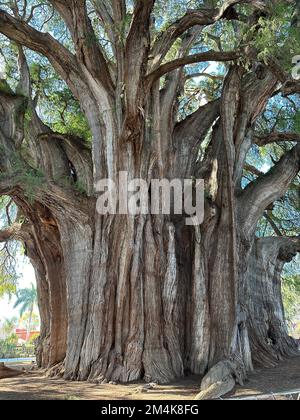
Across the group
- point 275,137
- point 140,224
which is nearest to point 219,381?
point 140,224

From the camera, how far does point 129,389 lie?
20.1 ft

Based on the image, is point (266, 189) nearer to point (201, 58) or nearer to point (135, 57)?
point (201, 58)

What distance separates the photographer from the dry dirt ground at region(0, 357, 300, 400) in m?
5.59

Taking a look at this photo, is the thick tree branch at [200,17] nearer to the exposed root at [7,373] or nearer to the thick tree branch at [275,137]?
the thick tree branch at [275,137]

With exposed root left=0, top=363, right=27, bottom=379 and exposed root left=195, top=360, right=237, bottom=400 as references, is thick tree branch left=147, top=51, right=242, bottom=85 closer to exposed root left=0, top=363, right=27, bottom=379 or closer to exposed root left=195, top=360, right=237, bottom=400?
exposed root left=195, top=360, right=237, bottom=400

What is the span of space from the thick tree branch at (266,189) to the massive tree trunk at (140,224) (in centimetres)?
2

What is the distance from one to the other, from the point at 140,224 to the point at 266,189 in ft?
8.33

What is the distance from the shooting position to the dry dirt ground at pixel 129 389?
5.59m

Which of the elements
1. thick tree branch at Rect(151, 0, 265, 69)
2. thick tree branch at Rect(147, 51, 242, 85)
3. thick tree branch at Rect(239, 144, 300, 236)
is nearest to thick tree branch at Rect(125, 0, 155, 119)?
thick tree branch at Rect(147, 51, 242, 85)

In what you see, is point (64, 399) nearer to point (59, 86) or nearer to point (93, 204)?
point (93, 204)

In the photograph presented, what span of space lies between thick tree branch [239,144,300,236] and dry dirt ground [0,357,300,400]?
2.53 m

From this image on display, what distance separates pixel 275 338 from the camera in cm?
909

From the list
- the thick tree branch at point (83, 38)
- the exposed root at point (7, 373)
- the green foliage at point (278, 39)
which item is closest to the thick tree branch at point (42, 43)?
the thick tree branch at point (83, 38)

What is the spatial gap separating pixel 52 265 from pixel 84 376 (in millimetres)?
2271
